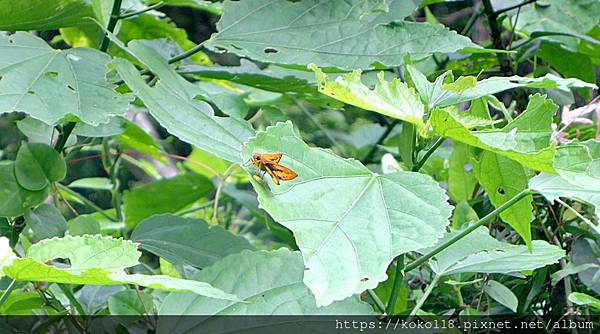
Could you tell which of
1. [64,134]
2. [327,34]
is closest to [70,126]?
[64,134]

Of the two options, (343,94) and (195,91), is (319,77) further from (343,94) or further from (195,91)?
(195,91)

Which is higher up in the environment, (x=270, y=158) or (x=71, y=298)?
(x=270, y=158)

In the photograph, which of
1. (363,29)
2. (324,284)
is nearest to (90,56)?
(363,29)

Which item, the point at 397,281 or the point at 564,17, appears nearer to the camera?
the point at 397,281

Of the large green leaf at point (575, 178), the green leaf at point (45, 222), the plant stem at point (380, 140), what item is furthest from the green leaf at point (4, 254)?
the plant stem at point (380, 140)

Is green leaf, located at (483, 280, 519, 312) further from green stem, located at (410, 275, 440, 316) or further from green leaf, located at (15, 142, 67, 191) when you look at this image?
green leaf, located at (15, 142, 67, 191)

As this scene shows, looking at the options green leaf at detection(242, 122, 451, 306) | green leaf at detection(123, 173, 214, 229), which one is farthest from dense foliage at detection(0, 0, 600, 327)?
green leaf at detection(123, 173, 214, 229)

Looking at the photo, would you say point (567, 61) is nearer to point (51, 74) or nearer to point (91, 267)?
point (51, 74)
